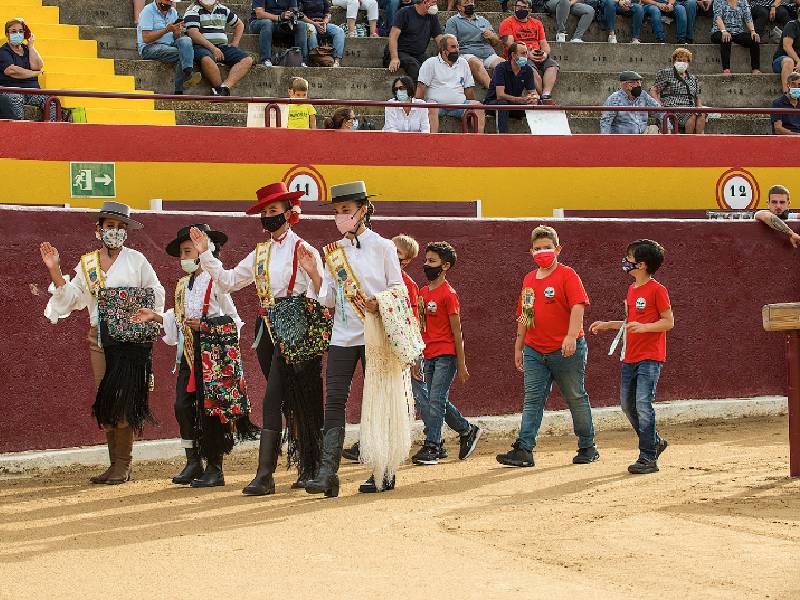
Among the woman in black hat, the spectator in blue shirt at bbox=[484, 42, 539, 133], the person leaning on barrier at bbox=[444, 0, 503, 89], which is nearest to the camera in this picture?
the woman in black hat

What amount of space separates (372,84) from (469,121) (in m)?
2.04

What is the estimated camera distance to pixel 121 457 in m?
10.1

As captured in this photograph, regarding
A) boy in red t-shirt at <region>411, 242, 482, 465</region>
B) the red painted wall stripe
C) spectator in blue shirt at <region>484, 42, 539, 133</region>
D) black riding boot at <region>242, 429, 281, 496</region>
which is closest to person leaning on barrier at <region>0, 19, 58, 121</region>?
the red painted wall stripe

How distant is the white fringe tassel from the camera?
9000 millimetres

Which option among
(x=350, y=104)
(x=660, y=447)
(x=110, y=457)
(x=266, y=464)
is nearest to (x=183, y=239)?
(x=110, y=457)

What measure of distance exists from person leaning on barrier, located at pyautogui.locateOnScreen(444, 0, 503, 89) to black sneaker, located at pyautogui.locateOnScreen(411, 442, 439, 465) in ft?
25.0

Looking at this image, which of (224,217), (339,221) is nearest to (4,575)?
(339,221)

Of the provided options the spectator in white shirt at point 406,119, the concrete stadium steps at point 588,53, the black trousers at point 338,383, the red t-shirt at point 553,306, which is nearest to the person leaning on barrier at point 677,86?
the concrete stadium steps at point 588,53

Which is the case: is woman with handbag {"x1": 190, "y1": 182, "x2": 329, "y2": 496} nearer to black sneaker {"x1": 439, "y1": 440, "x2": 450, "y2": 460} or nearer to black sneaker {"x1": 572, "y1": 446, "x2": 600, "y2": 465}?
black sneaker {"x1": 439, "y1": 440, "x2": 450, "y2": 460}

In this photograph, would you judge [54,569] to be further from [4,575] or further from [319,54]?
[319,54]

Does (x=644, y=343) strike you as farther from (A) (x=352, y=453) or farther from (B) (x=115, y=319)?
(B) (x=115, y=319)

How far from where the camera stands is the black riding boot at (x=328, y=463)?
29.5 feet

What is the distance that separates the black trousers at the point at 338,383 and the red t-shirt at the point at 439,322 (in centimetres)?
177

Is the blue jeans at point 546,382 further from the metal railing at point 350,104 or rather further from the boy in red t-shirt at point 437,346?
the metal railing at point 350,104
